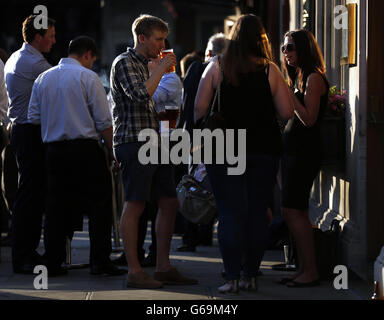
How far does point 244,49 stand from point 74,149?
1.87 meters

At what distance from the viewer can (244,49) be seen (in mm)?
6754

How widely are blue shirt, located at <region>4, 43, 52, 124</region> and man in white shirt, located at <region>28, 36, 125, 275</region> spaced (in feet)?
0.92

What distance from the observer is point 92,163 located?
7980 millimetres

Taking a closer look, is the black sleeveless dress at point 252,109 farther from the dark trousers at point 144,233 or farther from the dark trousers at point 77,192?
the dark trousers at point 144,233

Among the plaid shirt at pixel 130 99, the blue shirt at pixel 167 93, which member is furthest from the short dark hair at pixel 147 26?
the blue shirt at pixel 167 93

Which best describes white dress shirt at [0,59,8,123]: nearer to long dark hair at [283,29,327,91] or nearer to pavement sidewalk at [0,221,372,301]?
pavement sidewalk at [0,221,372,301]

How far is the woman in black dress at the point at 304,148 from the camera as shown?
24.6 feet

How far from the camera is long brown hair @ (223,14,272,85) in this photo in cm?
675

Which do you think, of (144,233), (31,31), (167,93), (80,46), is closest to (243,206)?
(167,93)

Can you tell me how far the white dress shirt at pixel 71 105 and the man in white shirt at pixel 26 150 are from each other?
0.32 metres

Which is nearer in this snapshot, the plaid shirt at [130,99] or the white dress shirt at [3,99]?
the plaid shirt at [130,99]

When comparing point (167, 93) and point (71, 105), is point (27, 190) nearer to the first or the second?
point (71, 105)
